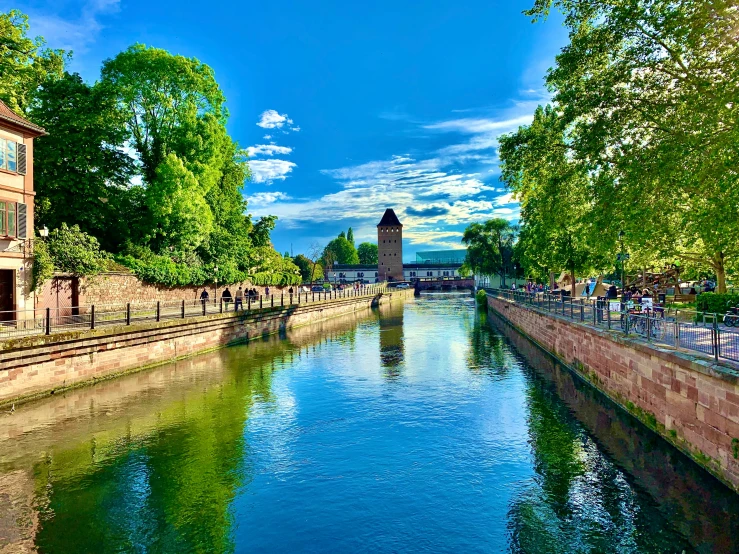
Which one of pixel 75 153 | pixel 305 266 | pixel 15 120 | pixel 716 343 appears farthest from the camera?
pixel 305 266

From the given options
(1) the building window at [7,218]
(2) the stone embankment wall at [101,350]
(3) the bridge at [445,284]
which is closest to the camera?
(2) the stone embankment wall at [101,350]

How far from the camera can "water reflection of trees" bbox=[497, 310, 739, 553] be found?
8102mm

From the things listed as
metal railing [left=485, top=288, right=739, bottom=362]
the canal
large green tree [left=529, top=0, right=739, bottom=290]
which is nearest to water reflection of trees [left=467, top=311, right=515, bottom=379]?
the canal

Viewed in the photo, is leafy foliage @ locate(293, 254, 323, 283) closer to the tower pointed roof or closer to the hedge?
the tower pointed roof

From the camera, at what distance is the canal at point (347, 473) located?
8336mm

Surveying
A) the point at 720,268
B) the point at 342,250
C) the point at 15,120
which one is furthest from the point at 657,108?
the point at 342,250

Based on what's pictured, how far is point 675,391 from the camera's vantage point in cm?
1138

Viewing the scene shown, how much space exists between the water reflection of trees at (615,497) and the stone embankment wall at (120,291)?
80.0 feet

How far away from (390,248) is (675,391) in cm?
13947

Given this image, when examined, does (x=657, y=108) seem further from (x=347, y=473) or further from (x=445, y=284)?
(x=445, y=284)

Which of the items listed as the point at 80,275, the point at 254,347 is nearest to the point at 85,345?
the point at 80,275

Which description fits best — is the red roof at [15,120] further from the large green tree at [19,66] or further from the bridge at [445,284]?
the bridge at [445,284]

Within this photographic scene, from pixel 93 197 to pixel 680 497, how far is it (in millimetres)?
34678

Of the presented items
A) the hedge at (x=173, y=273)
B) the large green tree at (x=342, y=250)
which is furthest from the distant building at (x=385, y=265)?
the hedge at (x=173, y=273)
